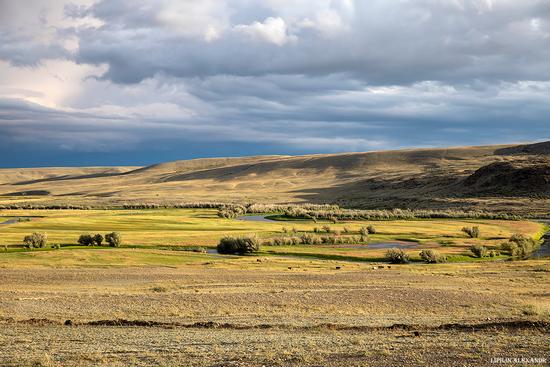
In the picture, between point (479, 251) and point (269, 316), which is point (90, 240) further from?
point (269, 316)

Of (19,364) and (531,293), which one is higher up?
(19,364)

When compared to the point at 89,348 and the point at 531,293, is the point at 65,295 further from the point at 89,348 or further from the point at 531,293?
the point at 531,293

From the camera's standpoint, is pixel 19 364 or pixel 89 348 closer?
pixel 19 364

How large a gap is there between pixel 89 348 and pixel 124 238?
42.0 meters

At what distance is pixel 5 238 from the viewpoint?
54.9 m

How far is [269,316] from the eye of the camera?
22.1m

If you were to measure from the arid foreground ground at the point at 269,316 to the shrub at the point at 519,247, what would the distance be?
1262 cm

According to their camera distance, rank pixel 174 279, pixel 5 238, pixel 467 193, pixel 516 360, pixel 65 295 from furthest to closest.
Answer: pixel 467 193, pixel 5 238, pixel 174 279, pixel 65 295, pixel 516 360

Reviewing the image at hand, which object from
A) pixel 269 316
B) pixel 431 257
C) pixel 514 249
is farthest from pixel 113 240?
pixel 514 249

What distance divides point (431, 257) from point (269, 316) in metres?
27.1

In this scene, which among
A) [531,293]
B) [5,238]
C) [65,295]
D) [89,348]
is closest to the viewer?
[89,348]

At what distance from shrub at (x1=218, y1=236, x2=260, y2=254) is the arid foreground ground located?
1150cm

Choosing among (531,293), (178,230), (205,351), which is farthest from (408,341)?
(178,230)

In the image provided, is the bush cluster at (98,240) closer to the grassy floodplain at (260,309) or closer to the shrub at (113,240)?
the shrub at (113,240)
